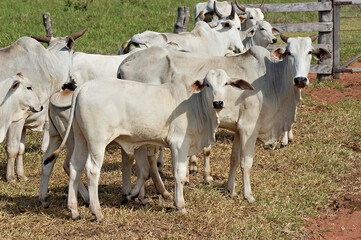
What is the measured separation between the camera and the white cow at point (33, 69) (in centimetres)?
644

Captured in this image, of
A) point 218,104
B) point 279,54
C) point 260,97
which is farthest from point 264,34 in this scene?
point 218,104

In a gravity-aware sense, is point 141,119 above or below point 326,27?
above

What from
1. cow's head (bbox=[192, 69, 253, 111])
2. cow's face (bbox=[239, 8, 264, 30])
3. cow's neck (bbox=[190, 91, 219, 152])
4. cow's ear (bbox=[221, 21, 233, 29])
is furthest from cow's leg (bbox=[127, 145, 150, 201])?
cow's face (bbox=[239, 8, 264, 30])

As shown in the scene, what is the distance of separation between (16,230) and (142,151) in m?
1.41

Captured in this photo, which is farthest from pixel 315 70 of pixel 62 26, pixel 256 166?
pixel 62 26

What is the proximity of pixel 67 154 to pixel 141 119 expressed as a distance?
0.98 metres

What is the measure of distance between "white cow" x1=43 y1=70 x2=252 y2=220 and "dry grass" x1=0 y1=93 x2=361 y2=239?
0.27 metres

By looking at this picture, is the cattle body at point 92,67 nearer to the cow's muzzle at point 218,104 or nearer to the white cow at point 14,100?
the white cow at point 14,100

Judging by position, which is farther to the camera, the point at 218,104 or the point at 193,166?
the point at 193,166

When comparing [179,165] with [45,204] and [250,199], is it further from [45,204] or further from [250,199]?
[45,204]

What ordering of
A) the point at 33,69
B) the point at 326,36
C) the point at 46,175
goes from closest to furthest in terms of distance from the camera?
the point at 46,175
the point at 33,69
the point at 326,36

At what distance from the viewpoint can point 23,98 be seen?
18.2 feet

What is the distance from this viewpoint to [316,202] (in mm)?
5711

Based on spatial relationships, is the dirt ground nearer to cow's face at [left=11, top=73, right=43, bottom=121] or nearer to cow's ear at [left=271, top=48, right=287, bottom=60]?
cow's ear at [left=271, top=48, right=287, bottom=60]
